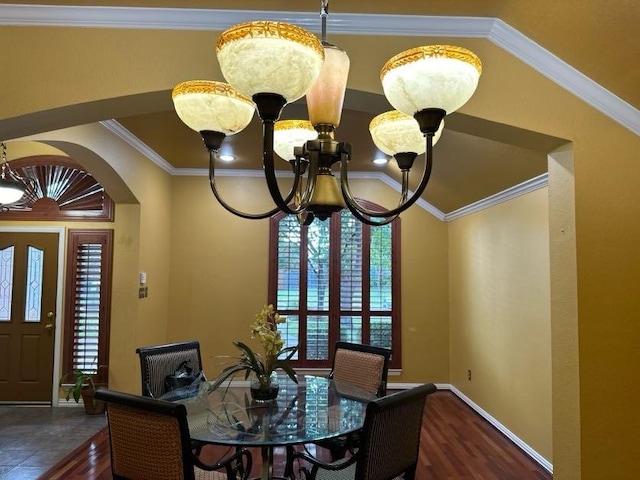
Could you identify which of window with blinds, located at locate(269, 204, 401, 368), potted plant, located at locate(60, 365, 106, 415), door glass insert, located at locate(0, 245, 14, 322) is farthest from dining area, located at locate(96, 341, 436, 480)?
door glass insert, located at locate(0, 245, 14, 322)

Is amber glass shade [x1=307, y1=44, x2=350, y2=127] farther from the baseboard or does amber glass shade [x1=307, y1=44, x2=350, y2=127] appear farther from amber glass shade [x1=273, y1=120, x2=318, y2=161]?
the baseboard

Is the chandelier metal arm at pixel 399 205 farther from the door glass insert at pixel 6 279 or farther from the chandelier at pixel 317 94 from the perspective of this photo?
the door glass insert at pixel 6 279

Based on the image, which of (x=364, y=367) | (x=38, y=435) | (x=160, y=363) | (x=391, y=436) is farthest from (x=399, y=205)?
(x=38, y=435)

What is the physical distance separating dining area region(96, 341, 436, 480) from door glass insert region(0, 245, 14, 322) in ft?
9.48

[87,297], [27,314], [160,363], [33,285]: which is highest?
[33,285]

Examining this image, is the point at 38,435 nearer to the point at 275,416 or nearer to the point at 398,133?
the point at 275,416

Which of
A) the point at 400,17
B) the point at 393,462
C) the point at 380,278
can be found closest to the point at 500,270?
the point at 380,278

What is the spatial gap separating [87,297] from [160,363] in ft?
7.20

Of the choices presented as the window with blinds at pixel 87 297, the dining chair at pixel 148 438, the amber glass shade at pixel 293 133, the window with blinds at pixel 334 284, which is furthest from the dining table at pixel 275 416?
the window with blinds at pixel 334 284

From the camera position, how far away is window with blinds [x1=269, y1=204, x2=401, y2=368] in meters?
5.52

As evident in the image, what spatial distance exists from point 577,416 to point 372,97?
1.63m

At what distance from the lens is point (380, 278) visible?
5605 millimetres

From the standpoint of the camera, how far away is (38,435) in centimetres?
385

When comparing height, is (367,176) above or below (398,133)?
Result: above
